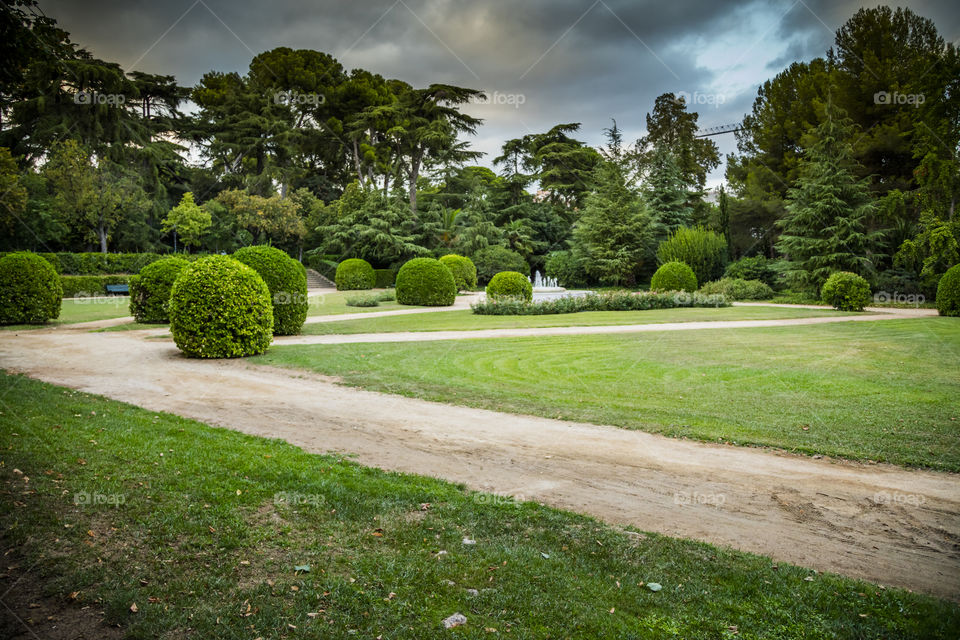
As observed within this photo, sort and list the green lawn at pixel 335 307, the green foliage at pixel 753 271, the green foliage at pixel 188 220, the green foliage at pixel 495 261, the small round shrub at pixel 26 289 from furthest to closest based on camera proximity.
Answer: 1. the green foliage at pixel 188 220
2. the green foliage at pixel 495 261
3. the green foliage at pixel 753 271
4. the green lawn at pixel 335 307
5. the small round shrub at pixel 26 289

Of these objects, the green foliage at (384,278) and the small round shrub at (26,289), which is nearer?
the small round shrub at (26,289)

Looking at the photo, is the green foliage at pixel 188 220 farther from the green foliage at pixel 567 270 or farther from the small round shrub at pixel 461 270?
the green foliage at pixel 567 270

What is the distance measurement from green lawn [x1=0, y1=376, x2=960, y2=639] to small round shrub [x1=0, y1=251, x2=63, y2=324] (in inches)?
481

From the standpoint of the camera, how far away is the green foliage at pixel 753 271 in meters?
28.0

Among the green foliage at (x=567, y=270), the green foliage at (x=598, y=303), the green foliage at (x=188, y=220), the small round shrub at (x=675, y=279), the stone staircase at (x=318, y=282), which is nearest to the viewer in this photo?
the green foliage at (x=598, y=303)

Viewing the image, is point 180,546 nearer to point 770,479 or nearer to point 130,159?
point 770,479

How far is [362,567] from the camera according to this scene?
2.80 meters

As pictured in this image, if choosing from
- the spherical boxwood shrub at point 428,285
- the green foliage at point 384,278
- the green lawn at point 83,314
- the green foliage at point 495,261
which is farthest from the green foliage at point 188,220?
the spherical boxwood shrub at point 428,285

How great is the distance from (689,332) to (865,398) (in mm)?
6769

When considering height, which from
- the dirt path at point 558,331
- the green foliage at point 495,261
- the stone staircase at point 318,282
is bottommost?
the dirt path at point 558,331

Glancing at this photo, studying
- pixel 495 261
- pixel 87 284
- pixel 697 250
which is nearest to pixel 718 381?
pixel 697 250

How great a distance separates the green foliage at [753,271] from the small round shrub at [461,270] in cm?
1362

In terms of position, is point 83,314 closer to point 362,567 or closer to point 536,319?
point 536,319

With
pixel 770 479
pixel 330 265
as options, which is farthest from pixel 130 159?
pixel 770 479
